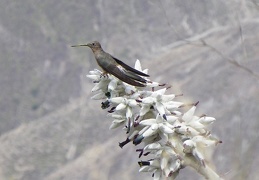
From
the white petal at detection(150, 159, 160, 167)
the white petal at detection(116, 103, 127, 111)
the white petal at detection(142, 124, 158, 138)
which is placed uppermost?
the white petal at detection(116, 103, 127, 111)

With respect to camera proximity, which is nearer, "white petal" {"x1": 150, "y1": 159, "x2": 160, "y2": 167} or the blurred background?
"white petal" {"x1": 150, "y1": 159, "x2": 160, "y2": 167}

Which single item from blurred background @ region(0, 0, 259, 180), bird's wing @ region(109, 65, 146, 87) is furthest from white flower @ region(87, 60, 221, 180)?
blurred background @ region(0, 0, 259, 180)

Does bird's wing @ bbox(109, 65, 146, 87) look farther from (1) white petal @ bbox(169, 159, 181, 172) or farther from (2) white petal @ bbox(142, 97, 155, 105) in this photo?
(1) white petal @ bbox(169, 159, 181, 172)

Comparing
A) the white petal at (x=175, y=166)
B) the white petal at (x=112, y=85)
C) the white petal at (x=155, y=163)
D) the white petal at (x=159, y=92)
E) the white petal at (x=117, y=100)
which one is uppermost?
the white petal at (x=112, y=85)

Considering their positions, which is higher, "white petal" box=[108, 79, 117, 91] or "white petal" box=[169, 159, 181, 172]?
"white petal" box=[108, 79, 117, 91]

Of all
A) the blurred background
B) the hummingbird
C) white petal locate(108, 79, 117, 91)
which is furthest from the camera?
the blurred background

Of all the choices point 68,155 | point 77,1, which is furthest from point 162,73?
point 77,1

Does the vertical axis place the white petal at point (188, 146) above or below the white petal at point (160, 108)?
below

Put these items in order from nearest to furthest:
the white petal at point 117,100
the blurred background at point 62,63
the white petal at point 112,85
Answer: the white petal at point 117,100
the white petal at point 112,85
the blurred background at point 62,63

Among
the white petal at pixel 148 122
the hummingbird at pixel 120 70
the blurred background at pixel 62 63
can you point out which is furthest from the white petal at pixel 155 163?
the blurred background at pixel 62 63

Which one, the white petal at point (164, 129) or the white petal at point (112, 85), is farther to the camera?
the white petal at point (112, 85)

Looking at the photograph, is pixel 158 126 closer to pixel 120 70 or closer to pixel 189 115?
pixel 189 115

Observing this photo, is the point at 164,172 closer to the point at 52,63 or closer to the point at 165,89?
the point at 165,89

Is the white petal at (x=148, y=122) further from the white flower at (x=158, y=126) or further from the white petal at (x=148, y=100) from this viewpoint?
the white petal at (x=148, y=100)
